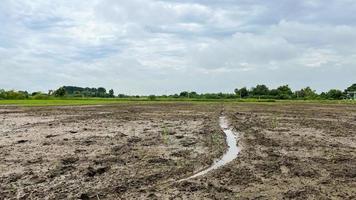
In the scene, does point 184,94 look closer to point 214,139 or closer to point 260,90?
point 260,90

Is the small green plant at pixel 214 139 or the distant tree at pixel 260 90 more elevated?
the distant tree at pixel 260 90

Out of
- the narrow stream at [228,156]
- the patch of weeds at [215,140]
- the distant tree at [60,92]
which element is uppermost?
the distant tree at [60,92]

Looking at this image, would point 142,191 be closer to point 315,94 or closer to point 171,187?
point 171,187

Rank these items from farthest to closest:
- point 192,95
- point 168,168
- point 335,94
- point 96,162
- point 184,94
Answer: point 184,94 → point 192,95 → point 335,94 → point 96,162 → point 168,168

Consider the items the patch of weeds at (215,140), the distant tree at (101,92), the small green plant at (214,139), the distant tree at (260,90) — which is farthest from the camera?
the distant tree at (101,92)

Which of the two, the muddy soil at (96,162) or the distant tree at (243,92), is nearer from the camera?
the muddy soil at (96,162)

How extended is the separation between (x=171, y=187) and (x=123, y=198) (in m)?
1.01

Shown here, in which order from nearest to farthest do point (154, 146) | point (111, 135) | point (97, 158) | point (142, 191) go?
point (142, 191) < point (97, 158) < point (154, 146) < point (111, 135)

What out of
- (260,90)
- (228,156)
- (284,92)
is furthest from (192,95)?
(228,156)

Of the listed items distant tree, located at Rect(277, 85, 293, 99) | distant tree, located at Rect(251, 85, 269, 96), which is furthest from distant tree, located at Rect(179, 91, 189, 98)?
distant tree, located at Rect(277, 85, 293, 99)

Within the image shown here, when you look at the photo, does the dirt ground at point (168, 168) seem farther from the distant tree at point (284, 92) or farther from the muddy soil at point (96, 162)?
the distant tree at point (284, 92)

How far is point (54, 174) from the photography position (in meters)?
7.82

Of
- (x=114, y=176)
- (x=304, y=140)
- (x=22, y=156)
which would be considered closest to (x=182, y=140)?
(x=304, y=140)

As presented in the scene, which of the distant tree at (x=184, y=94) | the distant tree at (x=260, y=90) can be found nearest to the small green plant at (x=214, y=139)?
the distant tree at (x=260, y=90)
